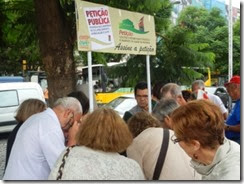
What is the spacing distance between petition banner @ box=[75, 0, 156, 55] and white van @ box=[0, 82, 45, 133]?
23.8 feet

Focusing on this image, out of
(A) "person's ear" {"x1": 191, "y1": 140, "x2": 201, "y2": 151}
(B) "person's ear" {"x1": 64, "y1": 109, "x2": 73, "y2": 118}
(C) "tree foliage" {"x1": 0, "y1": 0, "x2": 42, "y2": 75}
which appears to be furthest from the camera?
(C) "tree foliage" {"x1": 0, "y1": 0, "x2": 42, "y2": 75}

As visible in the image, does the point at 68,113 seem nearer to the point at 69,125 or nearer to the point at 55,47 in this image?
the point at 69,125

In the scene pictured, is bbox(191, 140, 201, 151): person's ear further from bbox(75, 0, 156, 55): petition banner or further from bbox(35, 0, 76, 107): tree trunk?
bbox(35, 0, 76, 107): tree trunk

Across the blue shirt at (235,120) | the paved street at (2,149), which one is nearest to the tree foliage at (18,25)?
the paved street at (2,149)

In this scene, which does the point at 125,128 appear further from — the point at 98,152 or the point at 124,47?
the point at 124,47

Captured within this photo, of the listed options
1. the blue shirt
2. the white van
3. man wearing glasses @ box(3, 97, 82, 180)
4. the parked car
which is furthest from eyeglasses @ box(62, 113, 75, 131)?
the white van

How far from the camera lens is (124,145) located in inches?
96.0

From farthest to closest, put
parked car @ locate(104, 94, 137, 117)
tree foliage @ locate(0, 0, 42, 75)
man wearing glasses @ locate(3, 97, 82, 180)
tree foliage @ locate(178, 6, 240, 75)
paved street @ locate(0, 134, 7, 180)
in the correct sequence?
tree foliage @ locate(178, 6, 240, 75), parked car @ locate(104, 94, 137, 117), paved street @ locate(0, 134, 7, 180), tree foliage @ locate(0, 0, 42, 75), man wearing glasses @ locate(3, 97, 82, 180)

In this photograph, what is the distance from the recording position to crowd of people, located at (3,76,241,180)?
7.32ft

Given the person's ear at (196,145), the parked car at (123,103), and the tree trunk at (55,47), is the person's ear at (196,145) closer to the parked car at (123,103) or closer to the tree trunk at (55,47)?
the tree trunk at (55,47)

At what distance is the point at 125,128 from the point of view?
2.49 m

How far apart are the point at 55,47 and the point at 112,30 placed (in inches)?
31.2

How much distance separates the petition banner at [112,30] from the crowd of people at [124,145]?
110cm

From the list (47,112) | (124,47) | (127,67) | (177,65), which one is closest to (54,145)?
(47,112)
